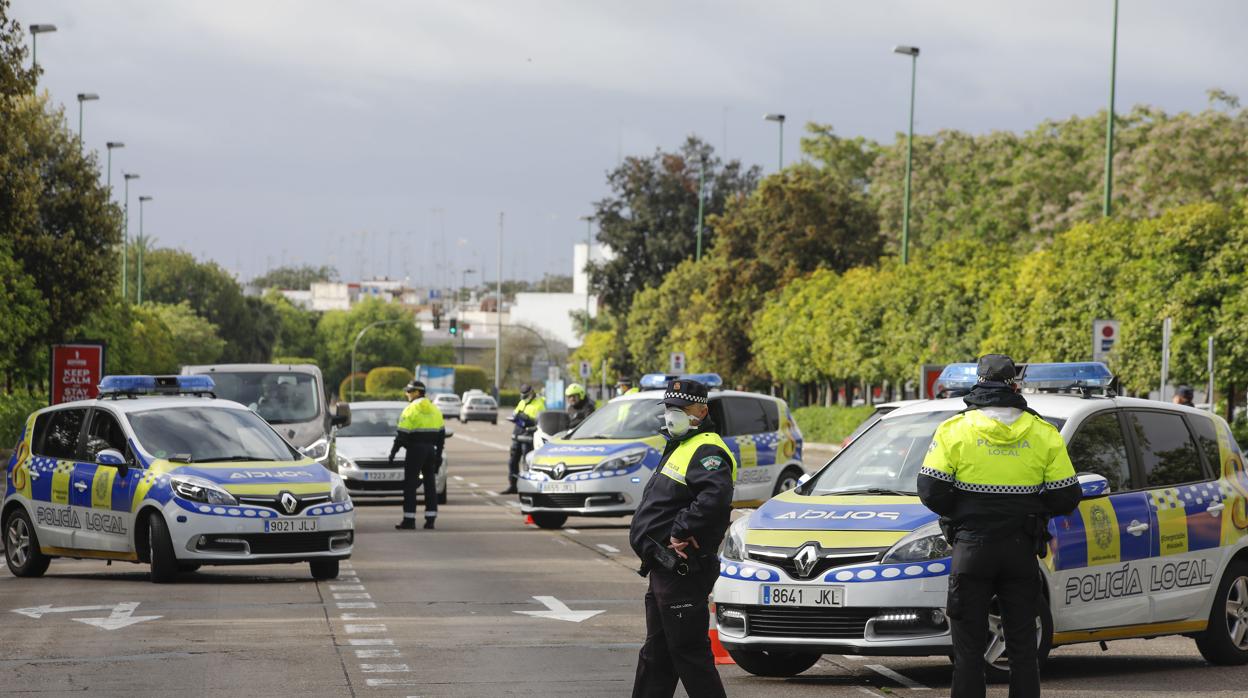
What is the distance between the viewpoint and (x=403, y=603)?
1440 cm

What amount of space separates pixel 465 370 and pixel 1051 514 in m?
161

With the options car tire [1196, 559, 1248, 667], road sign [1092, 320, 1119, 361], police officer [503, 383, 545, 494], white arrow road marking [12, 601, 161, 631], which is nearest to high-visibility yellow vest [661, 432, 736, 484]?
car tire [1196, 559, 1248, 667]

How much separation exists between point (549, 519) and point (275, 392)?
165 inches

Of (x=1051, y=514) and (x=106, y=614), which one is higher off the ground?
(x=1051, y=514)

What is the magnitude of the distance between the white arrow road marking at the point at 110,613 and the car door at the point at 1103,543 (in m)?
6.34

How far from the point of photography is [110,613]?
1360 centimetres

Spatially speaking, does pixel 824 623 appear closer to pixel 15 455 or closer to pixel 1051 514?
pixel 1051 514

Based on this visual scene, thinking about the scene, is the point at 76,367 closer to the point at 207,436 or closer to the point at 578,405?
the point at 578,405

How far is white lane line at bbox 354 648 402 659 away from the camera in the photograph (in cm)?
1137

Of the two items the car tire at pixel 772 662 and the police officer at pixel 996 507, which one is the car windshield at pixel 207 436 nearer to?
the car tire at pixel 772 662

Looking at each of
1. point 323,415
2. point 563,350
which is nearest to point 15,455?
point 323,415

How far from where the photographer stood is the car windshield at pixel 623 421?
74.2 ft

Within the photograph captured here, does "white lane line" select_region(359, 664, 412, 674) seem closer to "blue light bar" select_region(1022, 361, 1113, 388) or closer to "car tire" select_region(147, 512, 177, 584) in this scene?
"blue light bar" select_region(1022, 361, 1113, 388)

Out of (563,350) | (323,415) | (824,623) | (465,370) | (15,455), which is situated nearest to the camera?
(824,623)
